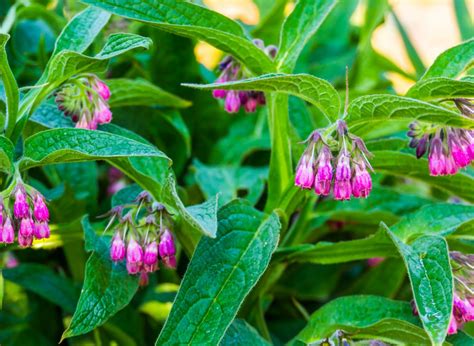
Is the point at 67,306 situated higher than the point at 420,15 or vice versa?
the point at 420,15

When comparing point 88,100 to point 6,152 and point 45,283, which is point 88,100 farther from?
point 45,283

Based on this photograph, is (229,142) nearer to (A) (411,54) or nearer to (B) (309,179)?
(A) (411,54)

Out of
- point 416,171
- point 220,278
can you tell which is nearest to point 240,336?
point 220,278

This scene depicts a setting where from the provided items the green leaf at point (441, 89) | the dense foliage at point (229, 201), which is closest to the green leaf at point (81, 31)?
the dense foliage at point (229, 201)

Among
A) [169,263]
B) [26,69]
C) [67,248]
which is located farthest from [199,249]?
[26,69]

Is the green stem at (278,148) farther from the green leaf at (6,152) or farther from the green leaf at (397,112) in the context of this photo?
the green leaf at (6,152)

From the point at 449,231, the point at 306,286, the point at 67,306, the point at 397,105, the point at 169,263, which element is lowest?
the point at 67,306
